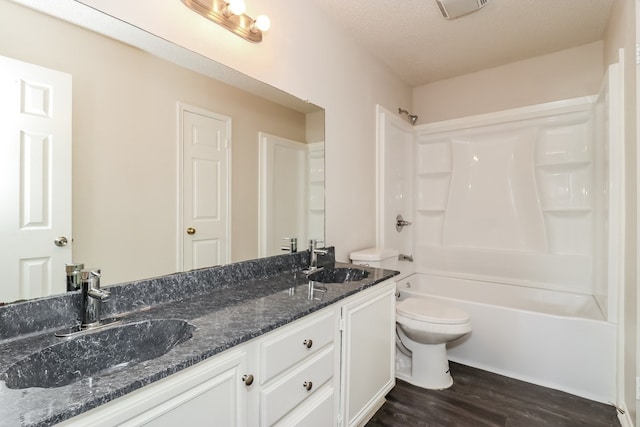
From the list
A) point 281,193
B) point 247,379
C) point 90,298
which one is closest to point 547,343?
point 281,193

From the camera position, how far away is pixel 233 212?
158cm

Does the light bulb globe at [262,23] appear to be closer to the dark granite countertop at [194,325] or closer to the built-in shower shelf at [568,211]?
the dark granite countertop at [194,325]

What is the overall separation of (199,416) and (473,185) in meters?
3.00

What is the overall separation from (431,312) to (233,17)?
2.04m

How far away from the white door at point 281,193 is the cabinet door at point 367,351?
22.2 inches

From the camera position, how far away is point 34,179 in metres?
0.96

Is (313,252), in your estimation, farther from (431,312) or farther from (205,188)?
(431,312)

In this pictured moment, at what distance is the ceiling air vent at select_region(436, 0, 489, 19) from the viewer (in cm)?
195

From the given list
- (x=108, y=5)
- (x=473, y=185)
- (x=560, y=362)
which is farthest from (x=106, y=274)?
(x=473, y=185)

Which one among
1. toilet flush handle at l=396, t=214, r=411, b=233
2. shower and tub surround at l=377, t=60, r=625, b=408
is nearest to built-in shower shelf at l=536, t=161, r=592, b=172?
shower and tub surround at l=377, t=60, r=625, b=408

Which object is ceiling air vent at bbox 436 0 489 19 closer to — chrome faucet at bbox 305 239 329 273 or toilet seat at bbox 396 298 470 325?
chrome faucet at bbox 305 239 329 273

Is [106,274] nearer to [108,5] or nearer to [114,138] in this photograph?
[114,138]

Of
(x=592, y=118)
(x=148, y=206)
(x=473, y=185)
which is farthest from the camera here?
(x=473, y=185)

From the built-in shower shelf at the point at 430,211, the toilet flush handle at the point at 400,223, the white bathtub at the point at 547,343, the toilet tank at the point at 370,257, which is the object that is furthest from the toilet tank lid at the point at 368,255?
the built-in shower shelf at the point at 430,211
